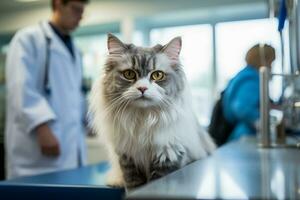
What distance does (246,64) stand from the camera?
4.04 ft

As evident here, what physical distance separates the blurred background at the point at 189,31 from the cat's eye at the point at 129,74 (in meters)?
0.05

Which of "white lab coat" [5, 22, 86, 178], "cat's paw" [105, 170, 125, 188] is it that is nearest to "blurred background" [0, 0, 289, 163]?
"white lab coat" [5, 22, 86, 178]

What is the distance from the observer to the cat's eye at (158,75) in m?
0.61

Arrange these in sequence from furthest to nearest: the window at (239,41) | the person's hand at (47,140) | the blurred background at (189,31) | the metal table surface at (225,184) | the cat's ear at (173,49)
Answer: the person's hand at (47,140)
the window at (239,41)
the blurred background at (189,31)
the cat's ear at (173,49)
the metal table surface at (225,184)

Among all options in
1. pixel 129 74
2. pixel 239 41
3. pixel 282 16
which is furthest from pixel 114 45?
pixel 282 16

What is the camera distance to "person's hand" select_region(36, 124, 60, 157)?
1474 millimetres

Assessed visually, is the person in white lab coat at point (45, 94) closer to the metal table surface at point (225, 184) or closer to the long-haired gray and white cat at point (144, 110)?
the long-haired gray and white cat at point (144, 110)

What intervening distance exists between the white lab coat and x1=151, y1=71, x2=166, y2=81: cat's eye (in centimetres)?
95

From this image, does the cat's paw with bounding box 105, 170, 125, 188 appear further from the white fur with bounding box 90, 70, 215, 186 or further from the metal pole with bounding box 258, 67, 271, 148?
the metal pole with bounding box 258, 67, 271, 148

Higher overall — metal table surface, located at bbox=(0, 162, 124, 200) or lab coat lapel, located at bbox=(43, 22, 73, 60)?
lab coat lapel, located at bbox=(43, 22, 73, 60)

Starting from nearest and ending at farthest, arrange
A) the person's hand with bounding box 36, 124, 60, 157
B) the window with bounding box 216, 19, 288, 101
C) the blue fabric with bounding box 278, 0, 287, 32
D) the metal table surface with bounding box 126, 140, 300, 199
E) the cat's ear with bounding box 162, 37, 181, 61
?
the metal table surface with bounding box 126, 140, 300, 199 < the cat's ear with bounding box 162, 37, 181, 61 < the window with bounding box 216, 19, 288, 101 < the blue fabric with bounding box 278, 0, 287, 32 < the person's hand with bounding box 36, 124, 60, 157

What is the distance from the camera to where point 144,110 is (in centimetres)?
63

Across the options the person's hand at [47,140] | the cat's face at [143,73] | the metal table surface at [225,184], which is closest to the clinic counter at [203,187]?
the metal table surface at [225,184]

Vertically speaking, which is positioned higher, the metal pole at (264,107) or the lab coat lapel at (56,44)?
the lab coat lapel at (56,44)
